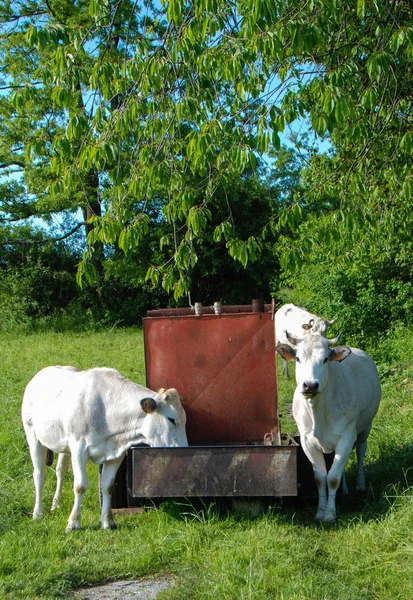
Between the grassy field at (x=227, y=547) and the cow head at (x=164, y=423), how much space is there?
62 centimetres

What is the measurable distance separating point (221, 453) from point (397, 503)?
1.65m

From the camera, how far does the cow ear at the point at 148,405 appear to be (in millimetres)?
6418

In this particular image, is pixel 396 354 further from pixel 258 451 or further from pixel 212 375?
pixel 258 451

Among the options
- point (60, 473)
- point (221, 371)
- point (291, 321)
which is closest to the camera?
point (221, 371)

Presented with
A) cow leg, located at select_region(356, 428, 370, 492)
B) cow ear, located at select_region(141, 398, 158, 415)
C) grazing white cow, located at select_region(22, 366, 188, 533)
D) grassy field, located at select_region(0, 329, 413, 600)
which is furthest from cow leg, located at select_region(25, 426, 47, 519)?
cow leg, located at select_region(356, 428, 370, 492)

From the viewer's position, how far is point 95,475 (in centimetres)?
825

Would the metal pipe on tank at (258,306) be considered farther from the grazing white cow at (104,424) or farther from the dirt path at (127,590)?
the dirt path at (127,590)

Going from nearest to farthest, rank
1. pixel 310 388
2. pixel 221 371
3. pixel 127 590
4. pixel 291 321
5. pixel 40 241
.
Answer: pixel 127 590
pixel 310 388
pixel 221 371
pixel 291 321
pixel 40 241

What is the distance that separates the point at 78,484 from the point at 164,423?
933mm

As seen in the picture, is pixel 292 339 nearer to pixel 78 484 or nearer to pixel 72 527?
pixel 78 484

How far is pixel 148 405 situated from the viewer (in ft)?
21.1

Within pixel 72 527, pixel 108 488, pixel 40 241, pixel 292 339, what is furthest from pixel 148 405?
pixel 40 241

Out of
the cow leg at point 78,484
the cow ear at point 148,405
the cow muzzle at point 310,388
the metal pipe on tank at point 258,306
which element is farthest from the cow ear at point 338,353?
the cow leg at point 78,484

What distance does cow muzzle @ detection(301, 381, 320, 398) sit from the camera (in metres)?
6.20
